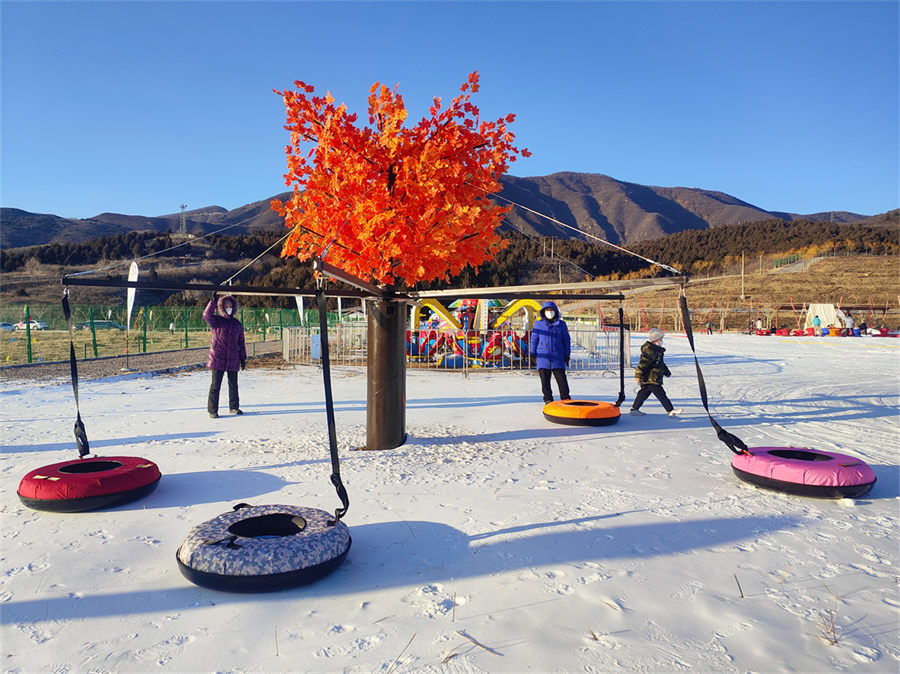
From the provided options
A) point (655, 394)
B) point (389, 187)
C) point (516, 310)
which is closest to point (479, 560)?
point (389, 187)

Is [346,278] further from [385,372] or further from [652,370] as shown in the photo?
[652,370]

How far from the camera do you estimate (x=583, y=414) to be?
8570mm

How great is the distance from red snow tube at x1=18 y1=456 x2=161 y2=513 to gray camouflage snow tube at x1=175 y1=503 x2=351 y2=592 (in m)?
1.53

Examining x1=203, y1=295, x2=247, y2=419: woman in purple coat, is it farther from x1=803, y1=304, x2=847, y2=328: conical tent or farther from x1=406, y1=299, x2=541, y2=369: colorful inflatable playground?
x1=803, y1=304, x2=847, y2=328: conical tent

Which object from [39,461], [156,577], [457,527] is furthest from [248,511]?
[39,461]

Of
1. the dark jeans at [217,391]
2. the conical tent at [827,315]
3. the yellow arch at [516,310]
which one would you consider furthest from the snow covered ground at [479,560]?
the conical tent at [827,315]

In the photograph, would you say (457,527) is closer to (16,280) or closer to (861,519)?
(861,519)

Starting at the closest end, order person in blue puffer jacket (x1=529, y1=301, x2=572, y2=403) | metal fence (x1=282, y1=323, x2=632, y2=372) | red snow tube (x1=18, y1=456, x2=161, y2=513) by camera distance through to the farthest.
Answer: red snow tube (x1=18, y1=456, x2=161, y2=513), person in blue puffer jacket (x1=529, y1=301, x2=572, y2=403), metal fence (x1=282, y1=323, x2=632, y2=372)

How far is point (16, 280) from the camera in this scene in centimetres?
6188

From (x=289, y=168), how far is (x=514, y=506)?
5.10m

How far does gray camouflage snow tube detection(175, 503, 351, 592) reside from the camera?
3434 mm

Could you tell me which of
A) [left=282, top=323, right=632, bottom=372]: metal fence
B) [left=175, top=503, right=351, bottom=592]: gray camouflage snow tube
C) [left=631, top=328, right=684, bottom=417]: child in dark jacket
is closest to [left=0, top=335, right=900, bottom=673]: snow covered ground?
[left=175, top=503, right=351, bottom=592]: gray camouflage snow tube

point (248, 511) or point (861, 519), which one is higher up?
point (248, 511)

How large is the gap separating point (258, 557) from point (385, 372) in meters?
3.64
